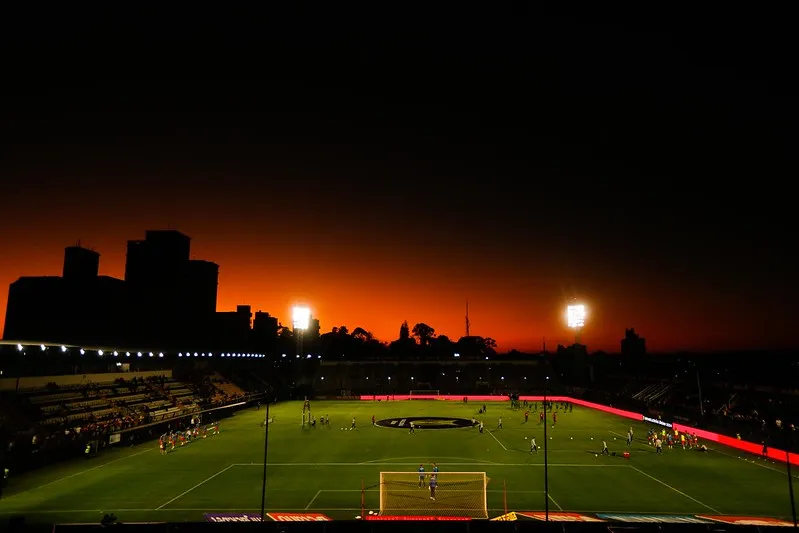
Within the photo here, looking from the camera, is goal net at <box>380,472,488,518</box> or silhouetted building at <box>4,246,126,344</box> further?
silhouetted building at <box>4,246,126,344</box>

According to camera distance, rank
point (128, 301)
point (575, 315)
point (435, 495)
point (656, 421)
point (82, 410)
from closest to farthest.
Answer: point (435, 495), point (82, 410), point (575, 315), point (656, 421), point (128, 301)

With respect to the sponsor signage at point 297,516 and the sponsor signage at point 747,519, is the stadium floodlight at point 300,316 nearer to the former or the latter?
the sponsor signage at point 297,516

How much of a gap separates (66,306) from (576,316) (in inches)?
4870

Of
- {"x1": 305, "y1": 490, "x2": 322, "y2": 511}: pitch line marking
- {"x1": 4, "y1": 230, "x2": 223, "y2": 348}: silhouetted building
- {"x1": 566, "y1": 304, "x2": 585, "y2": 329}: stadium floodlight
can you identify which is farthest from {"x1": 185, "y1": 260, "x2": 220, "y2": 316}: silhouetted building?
{"x1": 305, "y1": 490, "x2": 322, "y2": 511}: pitch line marking

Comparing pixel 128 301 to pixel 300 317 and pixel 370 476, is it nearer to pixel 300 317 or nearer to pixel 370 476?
pixel 300 317

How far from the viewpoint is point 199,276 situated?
545 ft

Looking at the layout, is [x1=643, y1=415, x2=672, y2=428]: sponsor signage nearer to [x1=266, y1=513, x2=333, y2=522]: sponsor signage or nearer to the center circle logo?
the center circle logo

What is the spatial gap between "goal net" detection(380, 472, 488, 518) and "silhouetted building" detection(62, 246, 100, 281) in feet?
398

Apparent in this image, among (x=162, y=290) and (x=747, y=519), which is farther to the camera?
(x=162, y=290)

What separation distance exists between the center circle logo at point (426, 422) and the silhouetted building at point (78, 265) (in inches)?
3877

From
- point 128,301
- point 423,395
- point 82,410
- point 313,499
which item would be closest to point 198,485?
point 313,499

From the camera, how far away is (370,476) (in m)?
36.4

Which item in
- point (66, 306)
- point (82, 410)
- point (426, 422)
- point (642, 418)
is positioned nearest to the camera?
point (82, 410)

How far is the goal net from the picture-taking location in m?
27.6
